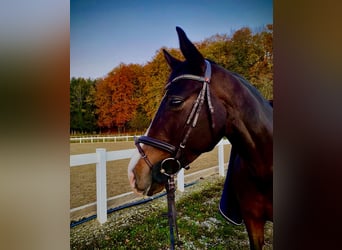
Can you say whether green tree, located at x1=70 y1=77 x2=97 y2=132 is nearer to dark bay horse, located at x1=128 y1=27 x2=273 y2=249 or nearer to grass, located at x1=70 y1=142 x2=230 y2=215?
grass, located at x1=70 y1=142 x2=230 y2=215

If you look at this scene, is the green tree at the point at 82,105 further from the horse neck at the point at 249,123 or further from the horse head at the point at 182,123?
the horse neck at the point at 249,123

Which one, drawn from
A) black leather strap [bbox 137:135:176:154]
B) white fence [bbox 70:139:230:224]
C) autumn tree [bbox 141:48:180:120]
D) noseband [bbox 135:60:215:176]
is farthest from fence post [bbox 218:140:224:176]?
autumn tree [bbox 141:48:180:120]

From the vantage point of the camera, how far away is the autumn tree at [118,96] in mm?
1688

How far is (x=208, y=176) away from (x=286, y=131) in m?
0.47

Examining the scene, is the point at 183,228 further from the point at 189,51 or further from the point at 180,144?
the point at 189,51

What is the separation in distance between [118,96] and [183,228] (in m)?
0.76

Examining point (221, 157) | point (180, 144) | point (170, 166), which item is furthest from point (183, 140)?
point (221, 157)

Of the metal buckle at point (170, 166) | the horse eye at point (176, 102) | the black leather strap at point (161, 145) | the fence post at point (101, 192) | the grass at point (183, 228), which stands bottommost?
the grass at point (183, 228)

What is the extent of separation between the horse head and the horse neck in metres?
0.05

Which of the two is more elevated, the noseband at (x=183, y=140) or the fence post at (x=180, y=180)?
the noseband at (x=183, y=140)

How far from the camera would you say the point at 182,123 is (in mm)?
Answer: 1551

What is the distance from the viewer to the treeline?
163cm

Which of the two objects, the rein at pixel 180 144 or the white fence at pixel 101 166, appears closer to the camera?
the rein at pixel 180 144

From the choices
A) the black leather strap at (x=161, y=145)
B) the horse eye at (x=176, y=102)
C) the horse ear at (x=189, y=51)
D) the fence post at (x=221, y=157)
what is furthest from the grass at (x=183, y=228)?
the horse ear at (x=189, y=51)
